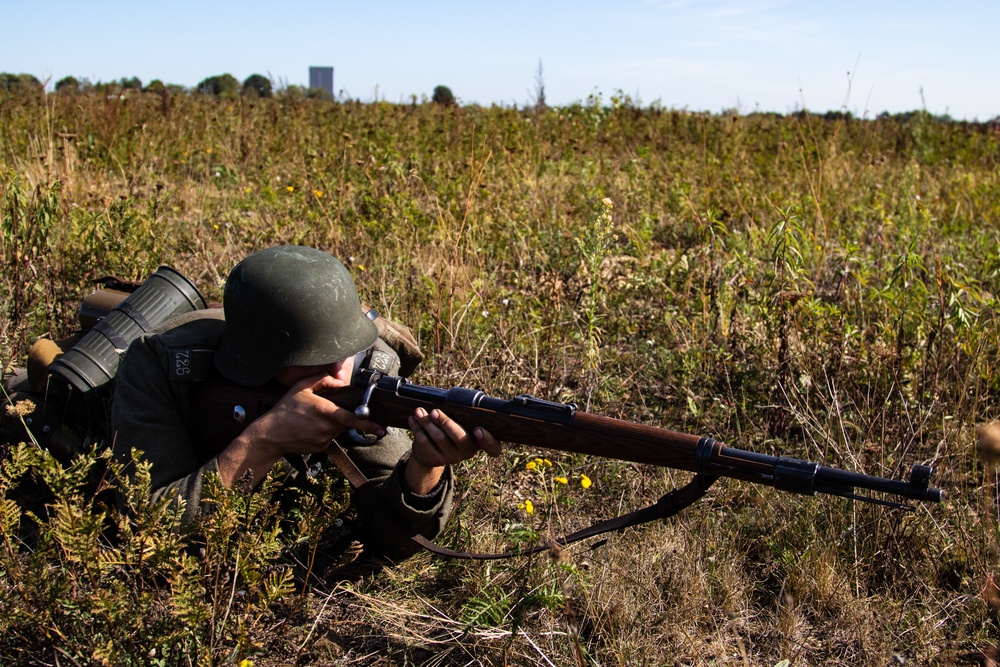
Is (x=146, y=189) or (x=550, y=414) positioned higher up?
(x=146, y=189)

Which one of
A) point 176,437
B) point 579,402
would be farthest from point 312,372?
point 579,402

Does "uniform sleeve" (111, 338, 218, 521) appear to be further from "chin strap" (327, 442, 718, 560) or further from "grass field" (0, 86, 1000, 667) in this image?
"chin strap" (327, 442, 718, 560)

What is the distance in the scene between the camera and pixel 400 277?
475 centimetres

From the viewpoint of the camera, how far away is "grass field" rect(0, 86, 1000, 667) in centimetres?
238

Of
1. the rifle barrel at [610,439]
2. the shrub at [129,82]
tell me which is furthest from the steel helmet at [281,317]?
the shrub at [129,82]

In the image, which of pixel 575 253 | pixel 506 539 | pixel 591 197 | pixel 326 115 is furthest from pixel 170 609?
pixel 326 115

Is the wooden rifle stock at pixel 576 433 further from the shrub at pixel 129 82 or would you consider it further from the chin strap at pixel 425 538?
the shrub at pixel 129 82

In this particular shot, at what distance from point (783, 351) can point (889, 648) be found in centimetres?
147

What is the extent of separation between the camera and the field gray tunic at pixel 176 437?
2.64 m

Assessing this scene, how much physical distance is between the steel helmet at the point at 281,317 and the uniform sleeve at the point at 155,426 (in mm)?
220

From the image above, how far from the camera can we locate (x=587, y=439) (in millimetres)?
2258

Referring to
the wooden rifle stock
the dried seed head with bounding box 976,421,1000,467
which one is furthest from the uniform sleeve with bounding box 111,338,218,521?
the dried seed head with bounding box 976,421,1000,467

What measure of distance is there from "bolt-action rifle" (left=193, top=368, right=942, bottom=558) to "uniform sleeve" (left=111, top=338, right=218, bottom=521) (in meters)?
0.13

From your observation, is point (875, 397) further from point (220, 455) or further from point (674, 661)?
point (220, 455)
